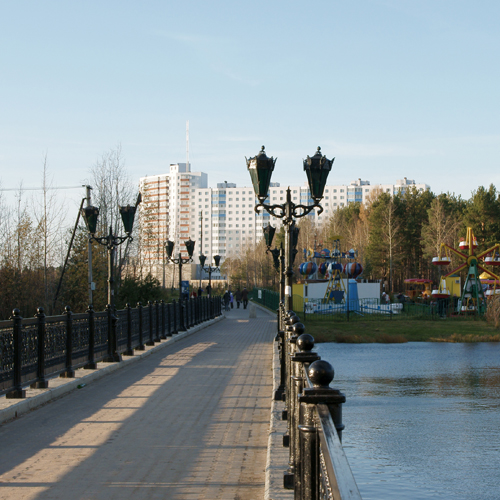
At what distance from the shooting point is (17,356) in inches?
346

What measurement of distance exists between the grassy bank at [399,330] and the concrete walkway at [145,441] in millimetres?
16036

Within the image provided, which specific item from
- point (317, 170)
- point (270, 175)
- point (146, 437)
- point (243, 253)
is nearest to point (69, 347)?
point (146, 437)

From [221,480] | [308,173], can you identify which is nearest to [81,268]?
[308,173]

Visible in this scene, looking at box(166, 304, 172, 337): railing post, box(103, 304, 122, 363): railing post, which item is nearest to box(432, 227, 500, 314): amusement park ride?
box(166, 304, 172, 337): railing post

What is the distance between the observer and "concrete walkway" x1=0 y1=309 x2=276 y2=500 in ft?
17.5

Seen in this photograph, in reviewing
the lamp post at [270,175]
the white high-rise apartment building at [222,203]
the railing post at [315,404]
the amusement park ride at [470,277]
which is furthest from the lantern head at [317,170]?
the white high-rise apartment building at [222,203]

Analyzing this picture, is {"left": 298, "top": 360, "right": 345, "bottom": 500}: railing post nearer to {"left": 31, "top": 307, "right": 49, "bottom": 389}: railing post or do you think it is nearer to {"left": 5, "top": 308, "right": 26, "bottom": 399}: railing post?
{"left": 5, "top": 308, "right": 26, "bottom": 399}: railing post

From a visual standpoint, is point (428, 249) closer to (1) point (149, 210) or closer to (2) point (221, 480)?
(1) point (149, 210)

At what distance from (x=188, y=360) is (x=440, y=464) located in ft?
27.4

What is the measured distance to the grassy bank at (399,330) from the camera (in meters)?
27.6

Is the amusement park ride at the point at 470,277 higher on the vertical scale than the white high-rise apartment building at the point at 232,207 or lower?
lower

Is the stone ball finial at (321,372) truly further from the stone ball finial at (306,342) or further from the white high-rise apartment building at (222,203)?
the white high-rise apartment building at (222,203)

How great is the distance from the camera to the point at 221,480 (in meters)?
5.53

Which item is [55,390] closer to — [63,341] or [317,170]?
[63,341]
